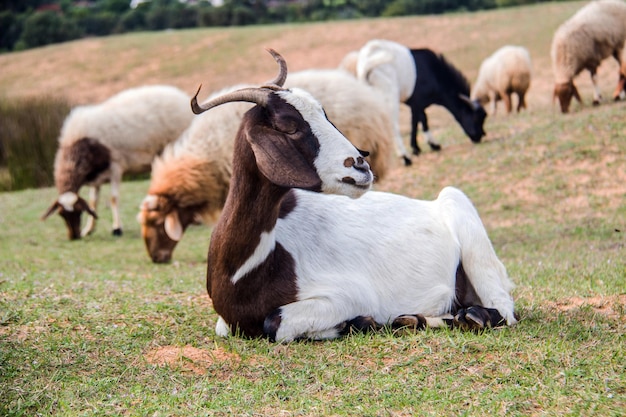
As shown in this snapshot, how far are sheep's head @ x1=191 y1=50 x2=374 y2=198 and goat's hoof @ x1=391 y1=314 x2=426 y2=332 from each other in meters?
1.00

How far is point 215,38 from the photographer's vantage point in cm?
4788

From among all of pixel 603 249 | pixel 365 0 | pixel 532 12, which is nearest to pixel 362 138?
pixel 603 249

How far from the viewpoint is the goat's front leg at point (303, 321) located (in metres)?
4.53

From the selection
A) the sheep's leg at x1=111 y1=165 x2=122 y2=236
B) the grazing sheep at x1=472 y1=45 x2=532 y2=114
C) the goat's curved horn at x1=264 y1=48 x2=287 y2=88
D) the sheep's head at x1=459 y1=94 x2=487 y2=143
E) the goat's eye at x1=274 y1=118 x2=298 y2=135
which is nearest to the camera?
the goat's eye at x1=274 y1=118 x2=298 y2=135

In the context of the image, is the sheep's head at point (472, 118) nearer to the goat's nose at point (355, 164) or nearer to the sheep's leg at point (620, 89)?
the sheep's leg at point (620, 89)

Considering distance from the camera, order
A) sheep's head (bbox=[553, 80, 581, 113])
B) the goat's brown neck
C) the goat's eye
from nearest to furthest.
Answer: the goat's eye < the goat's brown neck < sheep's head (bbox=[553, 80, 581, 113])

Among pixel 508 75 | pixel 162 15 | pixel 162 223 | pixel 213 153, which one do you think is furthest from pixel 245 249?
pixel 162 15

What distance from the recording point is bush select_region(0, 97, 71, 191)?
828 inches

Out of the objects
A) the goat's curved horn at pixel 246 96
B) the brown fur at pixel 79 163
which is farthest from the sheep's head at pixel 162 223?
the goat's curved horn at pixel 246 96

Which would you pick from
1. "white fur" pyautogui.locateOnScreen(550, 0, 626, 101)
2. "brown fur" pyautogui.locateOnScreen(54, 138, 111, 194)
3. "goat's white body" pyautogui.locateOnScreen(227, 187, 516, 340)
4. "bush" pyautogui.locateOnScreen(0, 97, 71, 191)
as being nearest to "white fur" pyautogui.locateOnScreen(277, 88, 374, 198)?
"goat's white body" pyautogui.locateOnScreen(227, 187, 516, 340)

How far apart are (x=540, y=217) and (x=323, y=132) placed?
7452mm

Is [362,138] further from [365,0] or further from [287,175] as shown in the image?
[365,0]

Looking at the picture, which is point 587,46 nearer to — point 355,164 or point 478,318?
point 478,318

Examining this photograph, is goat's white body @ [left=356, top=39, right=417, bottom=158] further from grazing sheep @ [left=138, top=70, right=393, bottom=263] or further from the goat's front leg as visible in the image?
the goat's front leg
